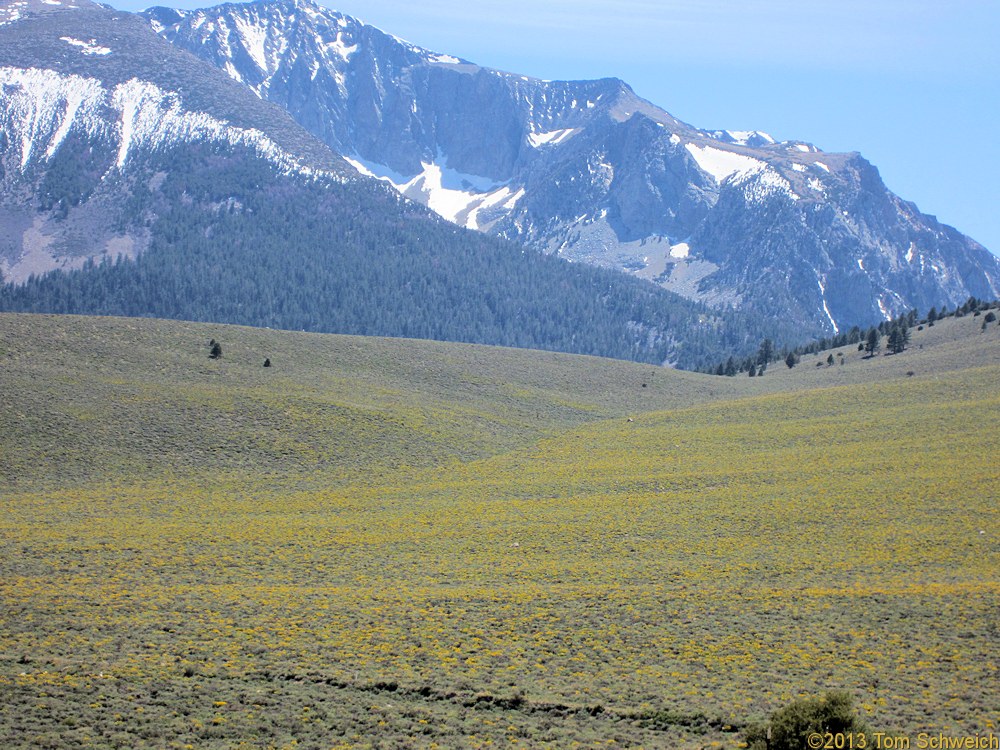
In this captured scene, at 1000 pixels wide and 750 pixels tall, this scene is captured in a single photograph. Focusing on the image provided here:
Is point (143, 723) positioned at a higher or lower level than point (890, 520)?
lower

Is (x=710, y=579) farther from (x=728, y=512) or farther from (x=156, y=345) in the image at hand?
(x=156, y=345)

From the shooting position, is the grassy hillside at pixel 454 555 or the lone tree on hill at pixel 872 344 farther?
the lone tree on hill at pixel 872 344

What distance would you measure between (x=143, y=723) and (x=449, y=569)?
802 inches

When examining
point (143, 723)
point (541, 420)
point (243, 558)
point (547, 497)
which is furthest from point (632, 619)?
point (541, 420)

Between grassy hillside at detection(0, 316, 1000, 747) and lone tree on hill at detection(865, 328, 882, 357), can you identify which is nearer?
grassy hillside at detection(0, 316, 1000, 747)

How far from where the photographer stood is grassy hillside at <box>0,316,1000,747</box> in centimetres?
2636

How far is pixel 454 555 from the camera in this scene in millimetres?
46531

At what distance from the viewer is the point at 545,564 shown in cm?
4447

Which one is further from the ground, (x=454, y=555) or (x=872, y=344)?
(x=872, y=344)

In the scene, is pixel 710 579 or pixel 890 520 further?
pixel 890 520

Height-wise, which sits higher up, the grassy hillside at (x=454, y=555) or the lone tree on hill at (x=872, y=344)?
the lone tree on hill at (x=872, y=344)

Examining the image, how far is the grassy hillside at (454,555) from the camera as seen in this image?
2636 cm

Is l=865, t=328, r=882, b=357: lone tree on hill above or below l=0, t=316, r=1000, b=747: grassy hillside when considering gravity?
above

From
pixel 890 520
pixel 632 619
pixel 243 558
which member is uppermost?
pixel 890 520
